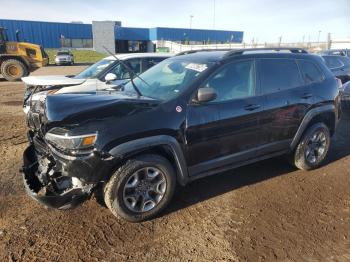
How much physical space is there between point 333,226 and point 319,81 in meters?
2.34

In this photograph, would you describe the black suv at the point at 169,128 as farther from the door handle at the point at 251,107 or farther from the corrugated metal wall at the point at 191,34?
the corrugated metal wall at the point at 191,34

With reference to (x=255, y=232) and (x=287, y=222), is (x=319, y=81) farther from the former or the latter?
(x=255, y=232)

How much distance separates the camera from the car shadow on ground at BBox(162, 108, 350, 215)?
397 centimetres

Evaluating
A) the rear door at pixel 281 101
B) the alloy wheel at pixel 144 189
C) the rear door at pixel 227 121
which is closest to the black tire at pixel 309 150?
the rear door at pixel 281 101

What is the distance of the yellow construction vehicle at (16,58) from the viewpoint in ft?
54.0

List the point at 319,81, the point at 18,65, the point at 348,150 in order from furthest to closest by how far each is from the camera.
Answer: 1. the point at 18,65
2. the point at 348,150
3. the point at 319,81

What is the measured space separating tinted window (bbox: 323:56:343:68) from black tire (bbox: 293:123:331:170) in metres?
6.97

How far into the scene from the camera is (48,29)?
49.3 meters

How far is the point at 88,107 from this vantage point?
314 centimetres

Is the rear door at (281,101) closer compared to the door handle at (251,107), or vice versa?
the door handle at (251,107)

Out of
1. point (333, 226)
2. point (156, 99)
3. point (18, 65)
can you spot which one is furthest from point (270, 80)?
point (18, 65)

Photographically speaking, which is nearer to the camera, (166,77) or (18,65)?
(166,77)

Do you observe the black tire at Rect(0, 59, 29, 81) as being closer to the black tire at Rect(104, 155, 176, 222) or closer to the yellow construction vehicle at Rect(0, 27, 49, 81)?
the yellow construction vehicle at Rect(0, 27, 49, 81)

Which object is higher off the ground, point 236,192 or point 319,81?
point 319,81
